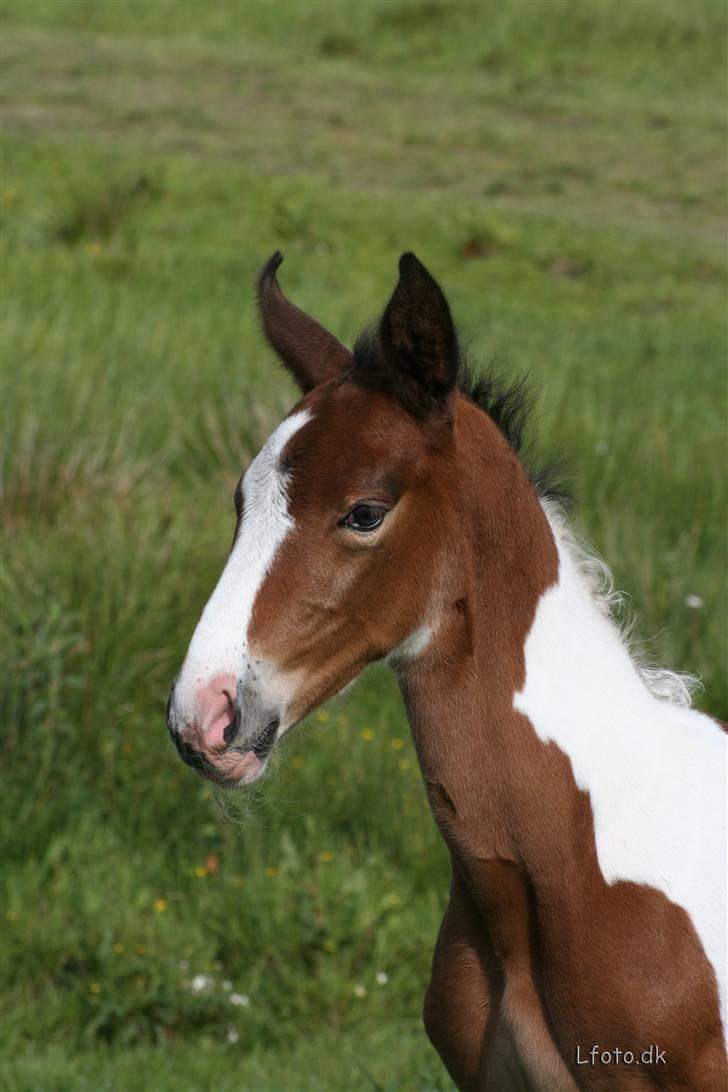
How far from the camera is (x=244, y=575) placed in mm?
2799

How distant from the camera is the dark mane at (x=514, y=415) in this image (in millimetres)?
3207

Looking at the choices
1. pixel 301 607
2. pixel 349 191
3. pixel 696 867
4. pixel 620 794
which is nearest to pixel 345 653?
pixel 301 607

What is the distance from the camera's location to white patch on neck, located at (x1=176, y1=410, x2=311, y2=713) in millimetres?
2688

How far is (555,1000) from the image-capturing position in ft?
9.54

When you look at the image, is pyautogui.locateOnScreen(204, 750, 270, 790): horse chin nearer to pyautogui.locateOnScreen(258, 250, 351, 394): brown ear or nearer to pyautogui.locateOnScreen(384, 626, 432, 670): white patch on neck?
pyautogui.locateOnScreen(384, 626, 432, 670): white patch on neck

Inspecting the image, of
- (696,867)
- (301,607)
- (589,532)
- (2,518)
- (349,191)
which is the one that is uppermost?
(301,607)

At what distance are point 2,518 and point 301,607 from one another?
456 centimetres

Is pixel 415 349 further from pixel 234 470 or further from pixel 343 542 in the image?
pixel 234 470

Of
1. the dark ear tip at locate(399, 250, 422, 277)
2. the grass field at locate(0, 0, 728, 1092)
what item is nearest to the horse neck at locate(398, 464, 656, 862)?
the grass field at locate(0, 0, 728, 1092)

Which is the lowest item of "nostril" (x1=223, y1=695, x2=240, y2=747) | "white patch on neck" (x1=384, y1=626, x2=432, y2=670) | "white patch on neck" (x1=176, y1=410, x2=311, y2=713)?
"white patch on neck" (x1=384, y1=626, x2=432, y2=670)

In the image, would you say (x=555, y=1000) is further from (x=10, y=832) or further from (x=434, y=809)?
(x=10, y=832)

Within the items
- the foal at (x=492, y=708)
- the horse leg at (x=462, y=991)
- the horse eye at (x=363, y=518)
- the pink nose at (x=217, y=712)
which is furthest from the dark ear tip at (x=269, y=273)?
the horse leg at (x=462, y=991)

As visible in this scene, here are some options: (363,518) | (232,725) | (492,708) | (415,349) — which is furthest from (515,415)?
(232,725)

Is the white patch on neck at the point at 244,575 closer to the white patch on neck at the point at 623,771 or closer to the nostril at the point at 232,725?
Answer: the nostril at the point at 232,725
